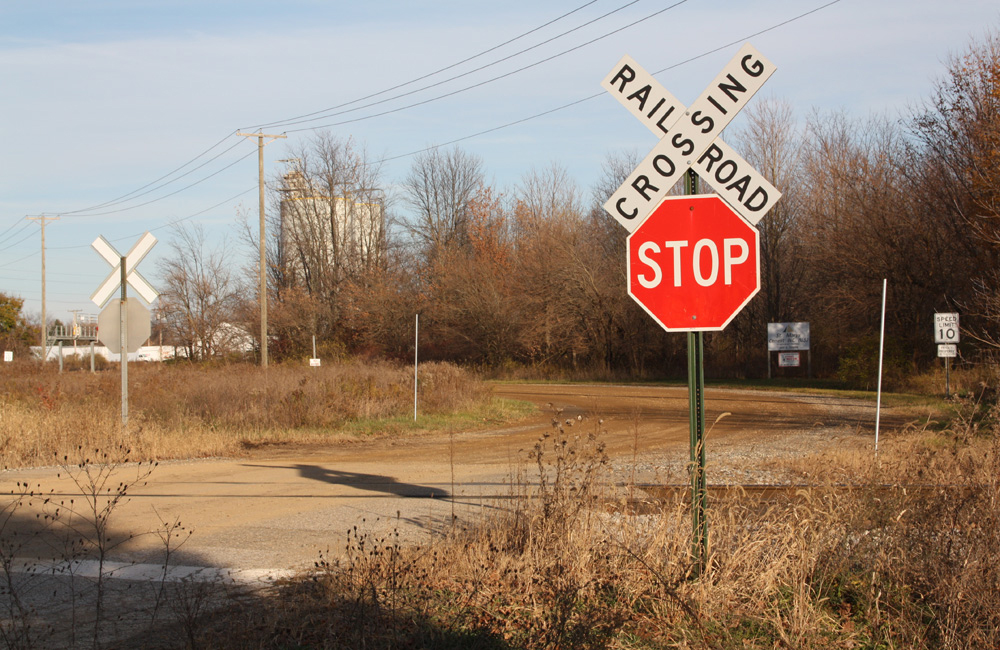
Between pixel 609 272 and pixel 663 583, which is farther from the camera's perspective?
pixel 609 272

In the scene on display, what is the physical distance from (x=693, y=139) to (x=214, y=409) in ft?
51.7

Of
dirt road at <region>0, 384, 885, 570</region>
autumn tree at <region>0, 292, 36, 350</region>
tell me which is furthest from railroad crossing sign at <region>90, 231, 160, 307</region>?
autumn tree at <region>0, 292, 36, 350</region>

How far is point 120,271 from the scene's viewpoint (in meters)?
14.9

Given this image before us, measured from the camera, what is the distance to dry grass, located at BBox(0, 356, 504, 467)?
1416 cm

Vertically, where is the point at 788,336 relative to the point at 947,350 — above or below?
above

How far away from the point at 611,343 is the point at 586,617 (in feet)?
144

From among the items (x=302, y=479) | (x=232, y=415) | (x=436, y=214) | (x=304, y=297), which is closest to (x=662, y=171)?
(x=302, y=479)

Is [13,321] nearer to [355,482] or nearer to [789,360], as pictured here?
[789,360]

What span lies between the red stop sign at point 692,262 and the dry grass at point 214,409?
11328 millimetres

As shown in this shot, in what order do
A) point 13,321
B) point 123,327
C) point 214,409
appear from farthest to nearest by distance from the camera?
point 13,321
point 214,409
point 123,327

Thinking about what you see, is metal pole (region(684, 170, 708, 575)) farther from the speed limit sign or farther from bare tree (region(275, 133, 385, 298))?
bare tree (region(275, 133, 385, 298))

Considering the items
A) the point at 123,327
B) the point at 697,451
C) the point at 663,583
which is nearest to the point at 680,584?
the point at 663,583

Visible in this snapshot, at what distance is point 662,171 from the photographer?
5.16 meters

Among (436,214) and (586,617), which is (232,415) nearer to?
(586,617)
